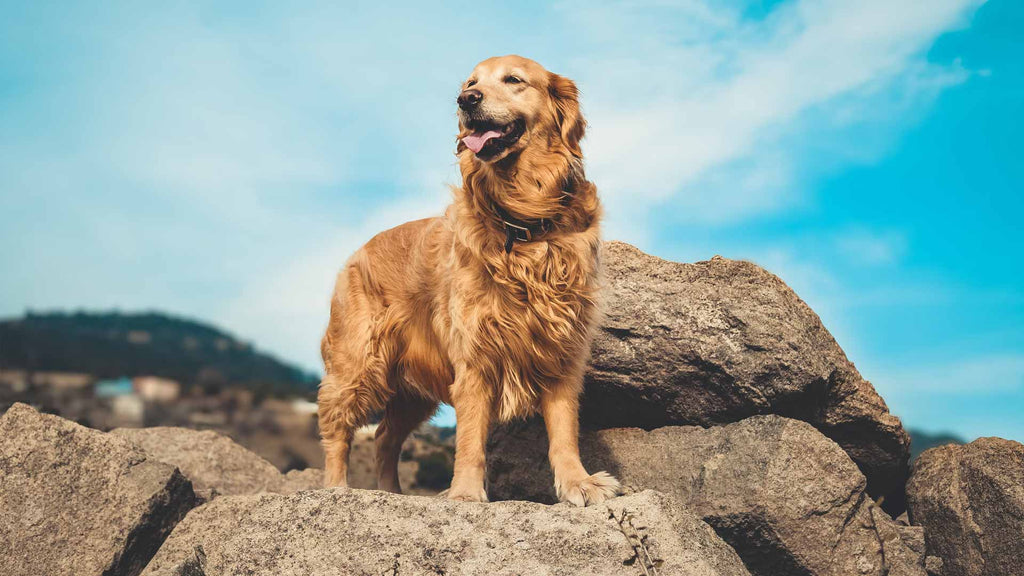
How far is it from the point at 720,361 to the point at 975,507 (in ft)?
6.27

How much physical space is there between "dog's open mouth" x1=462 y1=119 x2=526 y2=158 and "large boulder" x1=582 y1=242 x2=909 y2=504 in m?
1.49

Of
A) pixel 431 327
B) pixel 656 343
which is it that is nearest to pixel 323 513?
Answer: pixel 431 327

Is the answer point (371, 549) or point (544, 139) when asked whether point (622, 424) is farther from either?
point (371, 549)

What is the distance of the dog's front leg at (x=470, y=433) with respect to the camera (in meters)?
3.82

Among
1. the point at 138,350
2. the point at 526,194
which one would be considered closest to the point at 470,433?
the point at 526,194

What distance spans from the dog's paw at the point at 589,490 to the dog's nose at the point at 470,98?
6.29 feet

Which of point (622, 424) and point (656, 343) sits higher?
point (656, 343)

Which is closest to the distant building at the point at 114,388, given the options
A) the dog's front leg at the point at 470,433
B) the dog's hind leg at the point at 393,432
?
the dog's hind leg at the point at 393,432

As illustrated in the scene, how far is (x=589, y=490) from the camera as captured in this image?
363cm

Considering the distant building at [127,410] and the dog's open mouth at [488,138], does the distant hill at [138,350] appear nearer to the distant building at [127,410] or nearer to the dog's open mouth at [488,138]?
the distant building at [127,410]

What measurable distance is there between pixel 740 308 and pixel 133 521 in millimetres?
3885

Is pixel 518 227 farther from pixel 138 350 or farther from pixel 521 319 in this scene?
pixel 138 350

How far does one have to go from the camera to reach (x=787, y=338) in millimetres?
5074

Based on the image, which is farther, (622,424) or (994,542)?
(622,424)
